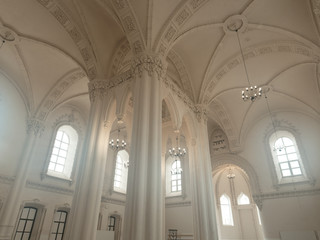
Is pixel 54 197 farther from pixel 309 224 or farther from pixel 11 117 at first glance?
pixel 309 224

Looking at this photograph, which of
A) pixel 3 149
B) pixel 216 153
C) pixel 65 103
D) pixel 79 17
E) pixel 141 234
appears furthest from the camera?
pixel 216 153

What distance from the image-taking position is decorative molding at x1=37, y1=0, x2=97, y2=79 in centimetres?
829

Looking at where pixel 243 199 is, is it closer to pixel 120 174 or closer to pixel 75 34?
pixel 120 174

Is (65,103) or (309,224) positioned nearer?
(309,224)

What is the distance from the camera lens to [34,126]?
1145 centimetres

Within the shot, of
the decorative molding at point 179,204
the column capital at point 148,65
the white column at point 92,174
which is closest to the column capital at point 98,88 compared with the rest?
the white column at point 92,174

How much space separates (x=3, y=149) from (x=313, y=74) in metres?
16.0

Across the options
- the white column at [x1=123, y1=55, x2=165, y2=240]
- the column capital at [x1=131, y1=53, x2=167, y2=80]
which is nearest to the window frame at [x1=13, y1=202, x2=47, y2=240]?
the white column at [x1=123, y1=55, x2=165, y2=240]

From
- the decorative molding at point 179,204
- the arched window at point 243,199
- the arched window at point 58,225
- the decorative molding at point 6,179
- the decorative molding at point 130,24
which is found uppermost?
the decorative molding at point 130,24

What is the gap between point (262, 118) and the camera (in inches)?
556

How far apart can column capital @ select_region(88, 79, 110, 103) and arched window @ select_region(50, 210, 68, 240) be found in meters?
7.33

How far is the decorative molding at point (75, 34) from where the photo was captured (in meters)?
8.29

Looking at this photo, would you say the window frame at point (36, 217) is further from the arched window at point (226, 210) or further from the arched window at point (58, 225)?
the arched window at point (226, 210)

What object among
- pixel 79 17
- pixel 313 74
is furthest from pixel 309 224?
pixel 79 17
